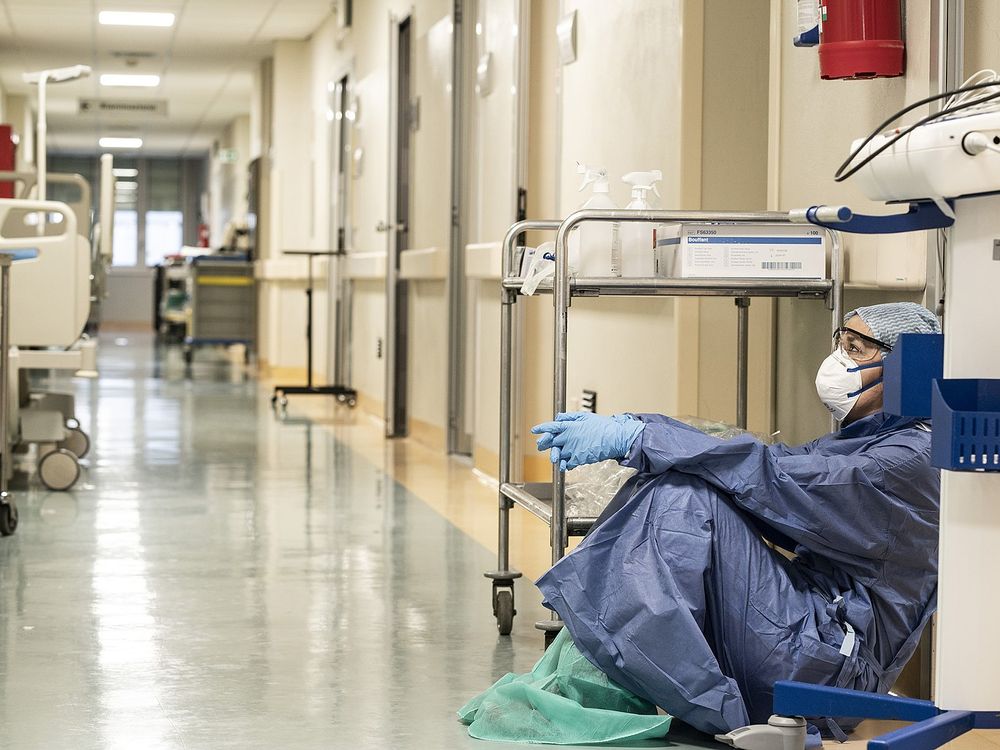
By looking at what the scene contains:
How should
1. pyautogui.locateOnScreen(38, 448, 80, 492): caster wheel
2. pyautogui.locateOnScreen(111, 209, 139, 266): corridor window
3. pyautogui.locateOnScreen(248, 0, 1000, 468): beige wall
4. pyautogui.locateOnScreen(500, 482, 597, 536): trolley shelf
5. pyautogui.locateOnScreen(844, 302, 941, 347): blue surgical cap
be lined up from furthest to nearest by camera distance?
pyautogui.locateOnScreen(111, 209, 139, 266): corridor window
pyautogui.locateOnScreen(38, 448, 80, 492): caster wheel
pyautogui.locateOnScreen(248, 0, 1000, 468): beige wall
pyautogui.locateOnScreen(500, 482, 597, 536): trolley shelf
pyautogui.locateOnScreen(844, 302, 941, 347): blue surgical cap

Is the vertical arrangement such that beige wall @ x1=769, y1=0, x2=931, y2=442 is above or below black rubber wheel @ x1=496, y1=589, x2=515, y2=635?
above

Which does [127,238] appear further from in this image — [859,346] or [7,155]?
[859,346]

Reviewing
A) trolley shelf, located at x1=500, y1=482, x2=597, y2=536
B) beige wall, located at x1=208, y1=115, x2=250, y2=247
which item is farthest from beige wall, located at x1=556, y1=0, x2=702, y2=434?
beige wall, located at x1=208, y1=115, x2=250, y2=247

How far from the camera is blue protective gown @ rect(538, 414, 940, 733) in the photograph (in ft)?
7.66

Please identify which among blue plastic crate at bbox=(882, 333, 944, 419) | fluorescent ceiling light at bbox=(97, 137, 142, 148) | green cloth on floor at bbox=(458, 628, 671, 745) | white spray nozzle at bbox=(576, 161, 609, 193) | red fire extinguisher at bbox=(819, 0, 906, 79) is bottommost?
green cloth on floor at bbox=(458, 628, 671, 745)

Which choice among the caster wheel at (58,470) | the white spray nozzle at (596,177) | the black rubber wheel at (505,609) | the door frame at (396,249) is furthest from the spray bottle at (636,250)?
the door frame at (396,249)

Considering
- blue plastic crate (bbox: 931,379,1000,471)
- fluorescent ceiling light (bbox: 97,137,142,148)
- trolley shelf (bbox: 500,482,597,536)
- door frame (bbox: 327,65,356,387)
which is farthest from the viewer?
fluorescent ceiling light (bbox: 97,137,142,148)

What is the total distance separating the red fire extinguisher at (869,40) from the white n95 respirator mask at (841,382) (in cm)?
67

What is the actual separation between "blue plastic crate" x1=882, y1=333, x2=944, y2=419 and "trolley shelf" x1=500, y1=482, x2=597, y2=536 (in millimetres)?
1106

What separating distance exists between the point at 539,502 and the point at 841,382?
879 mm

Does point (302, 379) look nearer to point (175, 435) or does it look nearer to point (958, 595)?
point (175, 435)

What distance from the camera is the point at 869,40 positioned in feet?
9.37

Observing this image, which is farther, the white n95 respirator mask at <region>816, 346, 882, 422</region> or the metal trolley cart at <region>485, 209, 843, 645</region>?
the metal trolley cart at <region>485, 209, 843, 645</region>

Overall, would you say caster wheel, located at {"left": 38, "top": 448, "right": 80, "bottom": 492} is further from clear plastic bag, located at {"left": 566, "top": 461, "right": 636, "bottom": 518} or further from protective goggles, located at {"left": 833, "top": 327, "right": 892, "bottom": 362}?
protective goggles, located at {"left": 833, "top": 327, "right": 892, "bottom": 362}
